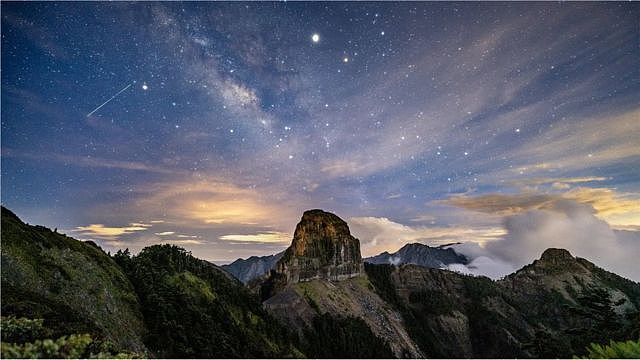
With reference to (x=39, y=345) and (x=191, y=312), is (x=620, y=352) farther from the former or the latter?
(x=191, y=312)

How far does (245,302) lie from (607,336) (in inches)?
2357

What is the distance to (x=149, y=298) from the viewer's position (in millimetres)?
36188

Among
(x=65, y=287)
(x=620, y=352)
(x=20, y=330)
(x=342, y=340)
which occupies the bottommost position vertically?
(x=342, y=340)

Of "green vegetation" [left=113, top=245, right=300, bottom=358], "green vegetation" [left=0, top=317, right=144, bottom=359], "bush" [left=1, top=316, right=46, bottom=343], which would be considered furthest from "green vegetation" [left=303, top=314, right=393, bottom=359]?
"green vegetation" [left=0, top=317, right=144, bottom=359]

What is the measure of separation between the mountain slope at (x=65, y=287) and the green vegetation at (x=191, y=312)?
8.56ft

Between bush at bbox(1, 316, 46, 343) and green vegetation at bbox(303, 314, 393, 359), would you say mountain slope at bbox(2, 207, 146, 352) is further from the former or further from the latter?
green vegetation at bbox(303, 314, 393, 359)

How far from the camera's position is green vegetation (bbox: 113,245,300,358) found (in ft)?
114

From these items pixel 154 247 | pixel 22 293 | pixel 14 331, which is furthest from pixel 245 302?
pixel 14 331

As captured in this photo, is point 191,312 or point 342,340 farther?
point 342,340

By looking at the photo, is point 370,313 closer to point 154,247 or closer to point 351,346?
point 351,346

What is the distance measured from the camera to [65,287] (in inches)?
1002

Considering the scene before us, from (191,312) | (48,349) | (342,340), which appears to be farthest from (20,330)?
(342,340)

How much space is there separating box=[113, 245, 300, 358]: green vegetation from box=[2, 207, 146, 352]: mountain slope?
103 inches

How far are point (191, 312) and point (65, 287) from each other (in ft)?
68.7
